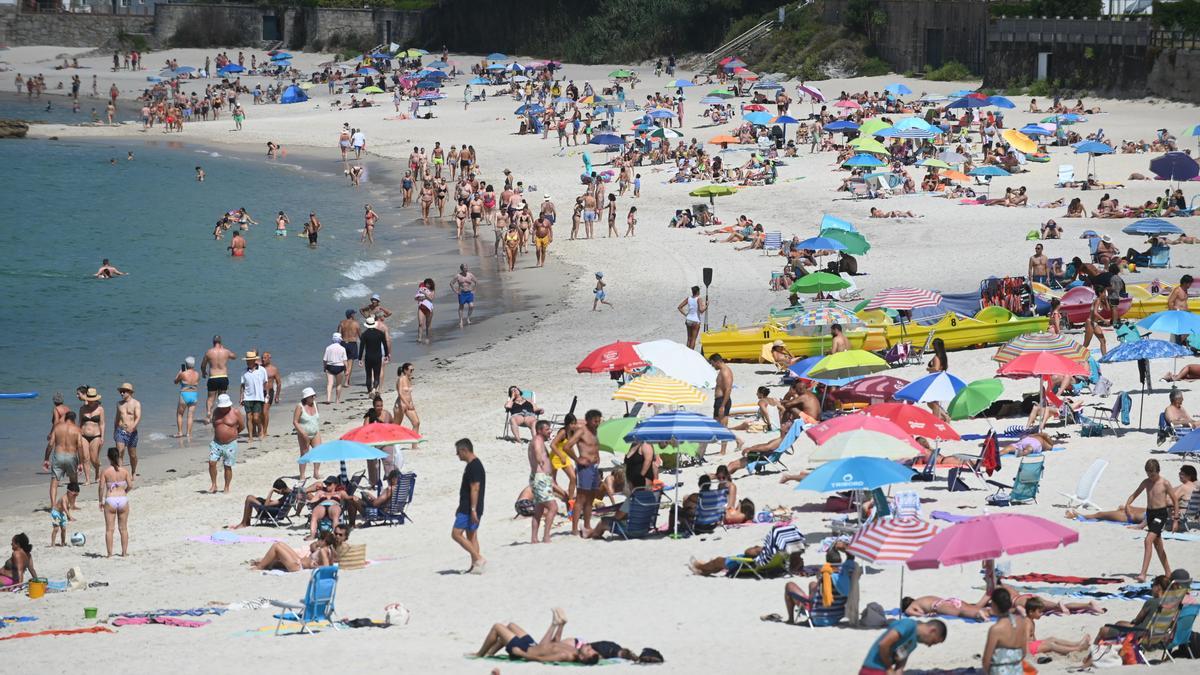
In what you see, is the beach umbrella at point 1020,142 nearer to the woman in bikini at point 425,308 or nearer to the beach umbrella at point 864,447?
the woman in bikini at point 425,308

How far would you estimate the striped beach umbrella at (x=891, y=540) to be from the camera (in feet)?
37.0

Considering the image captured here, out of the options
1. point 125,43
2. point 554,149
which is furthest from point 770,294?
point 125,43

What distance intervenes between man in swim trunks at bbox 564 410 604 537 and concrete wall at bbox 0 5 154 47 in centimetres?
7564

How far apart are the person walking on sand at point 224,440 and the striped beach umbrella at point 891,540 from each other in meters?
7.64

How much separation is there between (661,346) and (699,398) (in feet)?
4.51

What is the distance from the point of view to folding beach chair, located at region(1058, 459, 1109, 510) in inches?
537

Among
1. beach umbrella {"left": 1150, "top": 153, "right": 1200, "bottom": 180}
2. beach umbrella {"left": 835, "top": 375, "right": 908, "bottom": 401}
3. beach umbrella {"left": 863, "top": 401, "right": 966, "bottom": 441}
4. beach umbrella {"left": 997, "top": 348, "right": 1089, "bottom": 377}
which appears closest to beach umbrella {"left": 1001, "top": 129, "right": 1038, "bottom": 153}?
beach umbrella {"left": 1150, "top": 153, "right": 1200, "bottom": 180}

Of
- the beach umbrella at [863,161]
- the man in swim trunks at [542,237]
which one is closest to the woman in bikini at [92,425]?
the man in swim trunks at [542,237]

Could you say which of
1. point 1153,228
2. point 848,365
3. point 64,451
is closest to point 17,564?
point 64,451

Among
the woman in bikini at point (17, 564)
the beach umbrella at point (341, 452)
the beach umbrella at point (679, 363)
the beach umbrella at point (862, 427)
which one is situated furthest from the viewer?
the beach umbrella at point (679, 363)

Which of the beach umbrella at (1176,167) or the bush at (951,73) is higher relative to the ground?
the bush at (951,73)

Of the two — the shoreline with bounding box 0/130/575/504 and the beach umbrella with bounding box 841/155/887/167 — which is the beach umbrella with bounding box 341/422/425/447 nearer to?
the shoreline with bounding box 0/130/575/504

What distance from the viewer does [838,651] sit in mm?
10281

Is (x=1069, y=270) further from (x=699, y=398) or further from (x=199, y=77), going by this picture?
(x=199, y=77)
